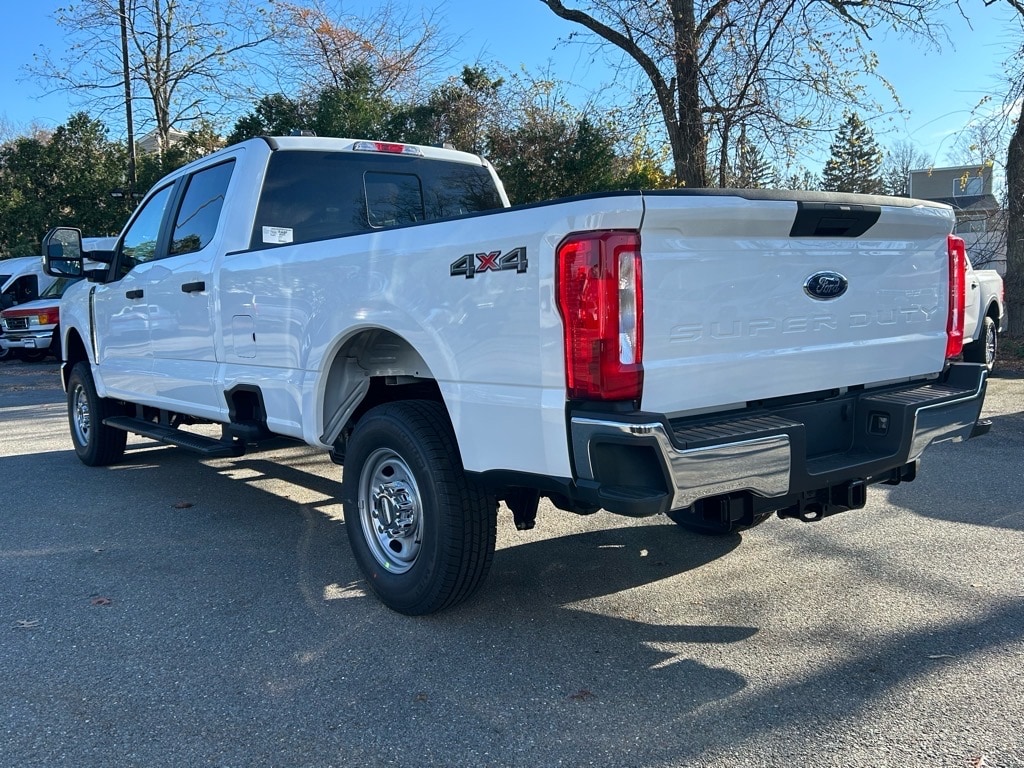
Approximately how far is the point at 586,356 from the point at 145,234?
4.80 meters

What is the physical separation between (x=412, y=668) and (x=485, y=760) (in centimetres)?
74

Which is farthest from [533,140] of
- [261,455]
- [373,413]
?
[373,413]

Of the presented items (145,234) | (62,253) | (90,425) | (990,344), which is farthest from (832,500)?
(990,344)

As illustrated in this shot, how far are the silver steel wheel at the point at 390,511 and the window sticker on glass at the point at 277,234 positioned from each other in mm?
1821

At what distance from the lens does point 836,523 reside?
5.31m

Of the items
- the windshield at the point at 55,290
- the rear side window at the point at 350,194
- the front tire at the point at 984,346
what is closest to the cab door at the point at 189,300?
the rear side window at the point at 350,194

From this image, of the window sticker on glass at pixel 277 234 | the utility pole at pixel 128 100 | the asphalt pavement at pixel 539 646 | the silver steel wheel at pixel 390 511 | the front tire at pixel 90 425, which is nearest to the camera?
the asphalt pavement at pixel 539 646

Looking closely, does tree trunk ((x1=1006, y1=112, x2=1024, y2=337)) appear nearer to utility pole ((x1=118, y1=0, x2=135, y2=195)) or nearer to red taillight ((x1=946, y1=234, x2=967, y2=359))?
red taillight ((x1=946, y1=234, x2=967, y2=359))

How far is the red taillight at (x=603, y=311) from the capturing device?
2947mm

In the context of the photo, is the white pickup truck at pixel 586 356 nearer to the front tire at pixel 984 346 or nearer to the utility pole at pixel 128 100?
the front tire at pixel 984 346

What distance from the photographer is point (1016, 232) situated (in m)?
14.1

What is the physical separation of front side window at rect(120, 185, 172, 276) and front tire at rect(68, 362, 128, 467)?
1.30 metres

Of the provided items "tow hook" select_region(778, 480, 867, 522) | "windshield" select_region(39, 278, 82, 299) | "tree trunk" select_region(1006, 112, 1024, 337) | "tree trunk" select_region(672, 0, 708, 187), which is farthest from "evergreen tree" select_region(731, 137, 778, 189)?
"windshield" select_region(39, 278, 82, 299)

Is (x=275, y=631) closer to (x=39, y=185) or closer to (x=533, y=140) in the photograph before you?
(x=533, y=140)
